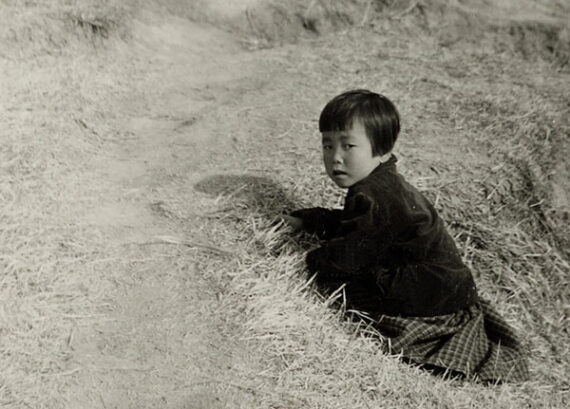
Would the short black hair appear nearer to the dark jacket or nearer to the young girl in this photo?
the young girl

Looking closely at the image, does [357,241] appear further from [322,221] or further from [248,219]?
[248,219]

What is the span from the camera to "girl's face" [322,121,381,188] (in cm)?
263

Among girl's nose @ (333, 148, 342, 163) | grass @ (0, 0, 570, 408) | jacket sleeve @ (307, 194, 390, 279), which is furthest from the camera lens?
girl's nose @ (333, 148, 342, 163)

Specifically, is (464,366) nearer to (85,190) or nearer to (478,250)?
(478,250)

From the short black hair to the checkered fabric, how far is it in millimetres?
768

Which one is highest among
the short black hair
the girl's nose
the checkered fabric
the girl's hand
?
the short black hair

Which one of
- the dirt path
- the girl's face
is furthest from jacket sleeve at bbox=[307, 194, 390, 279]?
the dirt path

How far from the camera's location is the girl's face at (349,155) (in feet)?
8.64

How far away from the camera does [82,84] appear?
14.4 feet

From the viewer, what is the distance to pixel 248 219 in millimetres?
3115

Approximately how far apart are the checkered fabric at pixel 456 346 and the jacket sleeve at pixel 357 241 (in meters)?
0.27

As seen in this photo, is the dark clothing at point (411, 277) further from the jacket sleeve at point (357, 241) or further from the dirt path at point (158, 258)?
the dirt path at point (158, 258)

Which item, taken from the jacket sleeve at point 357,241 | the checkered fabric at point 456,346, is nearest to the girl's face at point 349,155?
the jacket sleeve at point 357,241

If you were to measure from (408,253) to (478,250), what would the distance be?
3.02 ft
